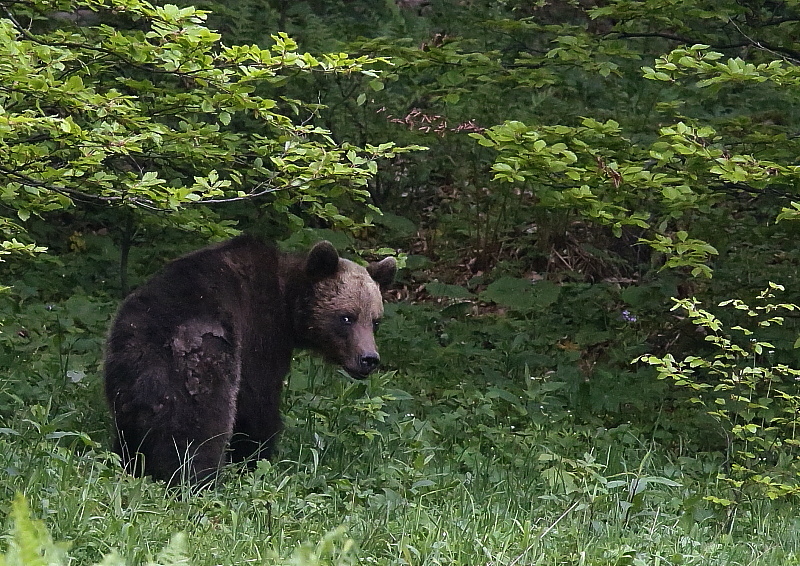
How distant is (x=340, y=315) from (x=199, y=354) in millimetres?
1361

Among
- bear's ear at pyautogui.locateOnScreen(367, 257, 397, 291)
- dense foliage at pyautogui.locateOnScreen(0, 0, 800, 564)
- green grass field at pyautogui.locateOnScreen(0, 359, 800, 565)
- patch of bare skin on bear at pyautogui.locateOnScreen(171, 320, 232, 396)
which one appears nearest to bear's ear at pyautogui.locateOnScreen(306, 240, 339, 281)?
dense foliage at pyautogui.locateOnScreen(0, 0, 800, 564)

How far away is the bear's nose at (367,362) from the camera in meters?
6.95

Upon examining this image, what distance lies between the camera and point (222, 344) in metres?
6.11

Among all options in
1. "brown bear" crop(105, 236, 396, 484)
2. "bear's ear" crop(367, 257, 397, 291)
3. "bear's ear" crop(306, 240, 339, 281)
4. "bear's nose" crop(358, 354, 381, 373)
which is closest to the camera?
"brown bear" crop(105, 236, 396, 484)

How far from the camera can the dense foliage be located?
4.92 m

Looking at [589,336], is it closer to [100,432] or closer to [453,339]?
[453,339]

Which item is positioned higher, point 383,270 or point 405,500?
point 383,270

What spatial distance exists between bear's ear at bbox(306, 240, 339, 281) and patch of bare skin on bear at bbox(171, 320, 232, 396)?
40.9 inches

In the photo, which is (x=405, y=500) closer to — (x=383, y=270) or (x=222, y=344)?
(x=222, y=344)

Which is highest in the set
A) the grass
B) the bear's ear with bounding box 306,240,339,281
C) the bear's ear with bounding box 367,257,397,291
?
the bear's ear with bounding box 306,240,339,281

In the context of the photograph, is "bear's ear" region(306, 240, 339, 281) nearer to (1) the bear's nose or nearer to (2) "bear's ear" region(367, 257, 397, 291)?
(2) "bear's ear" region(367, 257, 397, 291)

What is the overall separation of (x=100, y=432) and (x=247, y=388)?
998mm

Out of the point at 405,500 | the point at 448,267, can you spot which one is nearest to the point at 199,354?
the point at 405,500

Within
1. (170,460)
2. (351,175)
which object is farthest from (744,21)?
(170,460)
